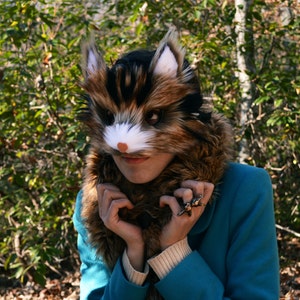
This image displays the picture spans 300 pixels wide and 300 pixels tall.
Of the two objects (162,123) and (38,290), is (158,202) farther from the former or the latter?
(38,290)

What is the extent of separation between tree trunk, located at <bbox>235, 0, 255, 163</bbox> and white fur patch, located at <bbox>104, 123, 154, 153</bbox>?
3166 millimetres

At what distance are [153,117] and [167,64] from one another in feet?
0.53

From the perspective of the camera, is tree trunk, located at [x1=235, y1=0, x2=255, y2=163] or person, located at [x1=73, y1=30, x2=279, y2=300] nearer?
person, located at [x1=73, y1=30, x2=279, y2=300]

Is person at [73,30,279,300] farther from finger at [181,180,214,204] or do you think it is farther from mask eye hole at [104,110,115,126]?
mask eye hole at [104,110,115,126]

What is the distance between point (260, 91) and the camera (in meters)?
4.99

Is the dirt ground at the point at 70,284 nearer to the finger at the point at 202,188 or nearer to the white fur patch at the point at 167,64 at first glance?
the finger at the point at 202,188

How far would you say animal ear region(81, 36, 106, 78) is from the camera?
7.00 feet

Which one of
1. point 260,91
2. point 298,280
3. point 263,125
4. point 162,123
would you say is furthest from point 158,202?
point 298,280

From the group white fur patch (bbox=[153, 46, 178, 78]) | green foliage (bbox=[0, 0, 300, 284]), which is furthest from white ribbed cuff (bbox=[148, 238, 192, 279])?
green foliage (bbox=[0, 0, 300, 284])

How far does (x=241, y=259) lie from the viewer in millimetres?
2166

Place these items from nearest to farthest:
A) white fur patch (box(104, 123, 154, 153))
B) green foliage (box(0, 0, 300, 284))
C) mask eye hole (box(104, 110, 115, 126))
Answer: white fur patch (box(104, 123, 154, 153))
mask eye hole (box(104, 110, 115, 126))
green foliage (box(0, 0, 300, 284))

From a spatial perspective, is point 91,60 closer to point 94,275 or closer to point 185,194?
point 185,194

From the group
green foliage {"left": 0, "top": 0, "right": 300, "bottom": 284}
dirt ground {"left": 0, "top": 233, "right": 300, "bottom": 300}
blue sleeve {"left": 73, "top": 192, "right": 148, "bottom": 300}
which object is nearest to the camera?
blue sleeve {"left": 73, "top": 192, "right": 148, "bottom": 300}

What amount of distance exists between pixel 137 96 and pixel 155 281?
61 centimetres
